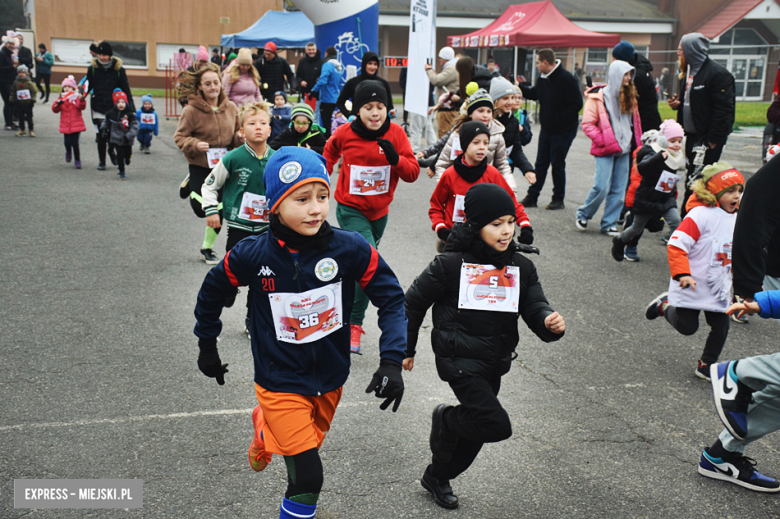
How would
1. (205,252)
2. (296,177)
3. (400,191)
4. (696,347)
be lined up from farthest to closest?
(400,191), (205,252), (696,347), (296,177)

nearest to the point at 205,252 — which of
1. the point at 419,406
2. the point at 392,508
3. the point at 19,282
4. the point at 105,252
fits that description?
the point at 105,252

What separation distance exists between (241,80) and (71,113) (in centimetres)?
384

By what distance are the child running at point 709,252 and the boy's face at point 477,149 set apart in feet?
4.99

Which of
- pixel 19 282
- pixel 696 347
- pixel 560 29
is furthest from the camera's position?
pixel 560 29

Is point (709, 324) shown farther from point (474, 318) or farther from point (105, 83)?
point (105, 83)

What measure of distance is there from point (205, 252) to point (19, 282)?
5.85 feet

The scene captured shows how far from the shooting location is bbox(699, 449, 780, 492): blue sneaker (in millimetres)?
3715

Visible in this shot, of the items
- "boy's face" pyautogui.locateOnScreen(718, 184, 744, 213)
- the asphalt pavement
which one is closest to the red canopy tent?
the asphalt pavement

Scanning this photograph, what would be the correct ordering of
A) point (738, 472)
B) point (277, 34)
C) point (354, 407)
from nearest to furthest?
1. point (738, 472)
2. point (354, 407)
3. point (277, 34)

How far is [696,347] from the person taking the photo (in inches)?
228

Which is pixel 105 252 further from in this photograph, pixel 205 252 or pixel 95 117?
pixel 95 117

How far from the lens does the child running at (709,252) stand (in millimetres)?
4930

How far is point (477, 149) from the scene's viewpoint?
5.50m

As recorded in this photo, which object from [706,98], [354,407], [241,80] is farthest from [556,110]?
[354,407]
